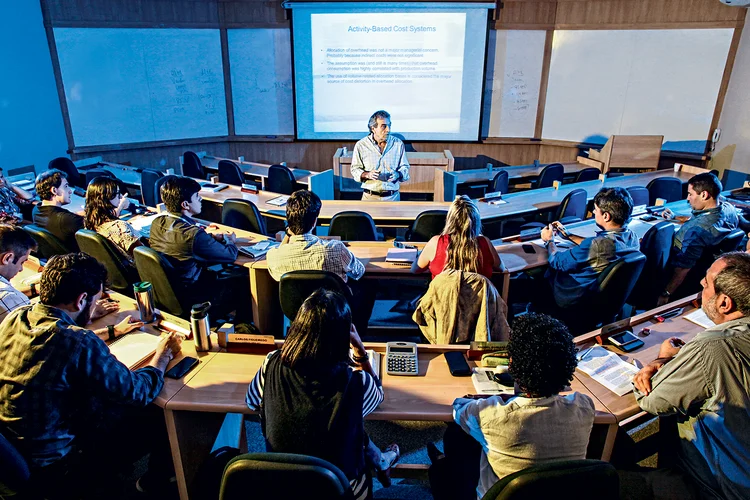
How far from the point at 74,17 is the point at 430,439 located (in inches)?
323

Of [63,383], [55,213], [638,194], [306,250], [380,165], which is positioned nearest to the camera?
[63,383]

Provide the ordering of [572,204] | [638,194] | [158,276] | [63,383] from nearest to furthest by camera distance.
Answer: [63,383], [158,276], [572,204], [638,194]

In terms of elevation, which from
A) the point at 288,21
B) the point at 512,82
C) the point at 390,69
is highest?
the point at 288,21

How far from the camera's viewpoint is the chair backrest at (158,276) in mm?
3225

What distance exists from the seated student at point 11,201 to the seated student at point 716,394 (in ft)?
15.9

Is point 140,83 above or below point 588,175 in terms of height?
above

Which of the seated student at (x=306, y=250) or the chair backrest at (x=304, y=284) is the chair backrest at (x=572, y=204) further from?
the chair backrest at (x=304, y=284)

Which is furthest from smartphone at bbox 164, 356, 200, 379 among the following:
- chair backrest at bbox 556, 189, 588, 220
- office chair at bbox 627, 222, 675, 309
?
chair backrest at bbox 556, 189, 588, 220

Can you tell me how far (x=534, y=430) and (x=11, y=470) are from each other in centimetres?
188

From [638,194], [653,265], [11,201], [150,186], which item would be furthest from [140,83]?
[653,265]

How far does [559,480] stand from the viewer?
1450mm

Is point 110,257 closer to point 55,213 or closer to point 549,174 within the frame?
point 55,213

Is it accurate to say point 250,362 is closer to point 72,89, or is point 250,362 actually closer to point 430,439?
point 430,439

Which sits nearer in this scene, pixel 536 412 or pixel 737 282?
pixel 536 412
